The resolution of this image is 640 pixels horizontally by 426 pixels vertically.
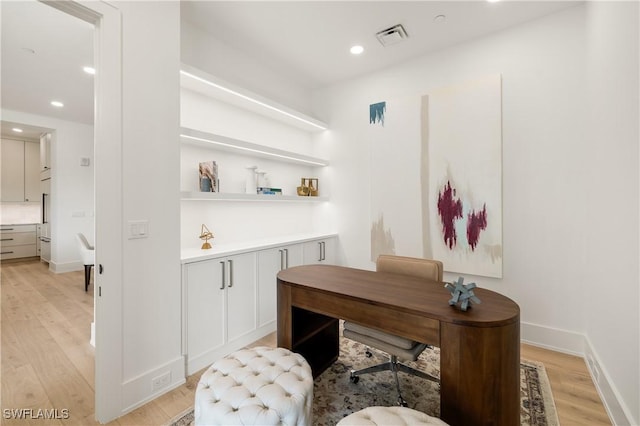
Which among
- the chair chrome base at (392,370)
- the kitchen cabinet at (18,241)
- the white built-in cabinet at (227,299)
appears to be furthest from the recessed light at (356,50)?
the kitchen cabinet at (18,241)

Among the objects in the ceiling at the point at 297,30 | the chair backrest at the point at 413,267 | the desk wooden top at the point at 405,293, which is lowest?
the desk wooden top at the point at 405,293

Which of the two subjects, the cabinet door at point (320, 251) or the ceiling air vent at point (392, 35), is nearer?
the ceiling air vent at point (392, 35)

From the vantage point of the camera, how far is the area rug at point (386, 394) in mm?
1693

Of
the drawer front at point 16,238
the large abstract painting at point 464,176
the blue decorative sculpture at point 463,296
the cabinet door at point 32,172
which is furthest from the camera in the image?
the cabinet door at point 32,172

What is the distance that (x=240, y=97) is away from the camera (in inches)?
110

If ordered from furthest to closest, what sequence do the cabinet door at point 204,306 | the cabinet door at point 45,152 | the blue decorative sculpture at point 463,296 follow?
the cabinet door at point 45,152 → the cabinet door at point 204,306 → the blue decorative sculpture at point 463,296

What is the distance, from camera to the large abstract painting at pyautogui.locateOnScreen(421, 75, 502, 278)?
2.68 meters

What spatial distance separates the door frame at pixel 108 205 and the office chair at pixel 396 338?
1.44 metres

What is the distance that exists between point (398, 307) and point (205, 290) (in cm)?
157

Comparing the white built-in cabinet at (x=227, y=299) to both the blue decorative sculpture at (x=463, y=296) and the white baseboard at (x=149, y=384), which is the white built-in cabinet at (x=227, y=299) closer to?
the white baseboard at (x=149, y=384)

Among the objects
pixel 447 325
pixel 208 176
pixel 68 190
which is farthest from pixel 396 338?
pixel 68 190

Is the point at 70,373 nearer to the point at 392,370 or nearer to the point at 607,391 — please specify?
the point at 392,370

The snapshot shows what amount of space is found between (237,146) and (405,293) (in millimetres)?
2057

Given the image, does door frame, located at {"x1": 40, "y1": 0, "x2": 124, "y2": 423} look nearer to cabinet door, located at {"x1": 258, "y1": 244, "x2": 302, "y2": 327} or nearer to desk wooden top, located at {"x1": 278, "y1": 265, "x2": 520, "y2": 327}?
desk wooden top, located at {"x1": 278, "y1": 265, "x2": 520, "y2": 327}
